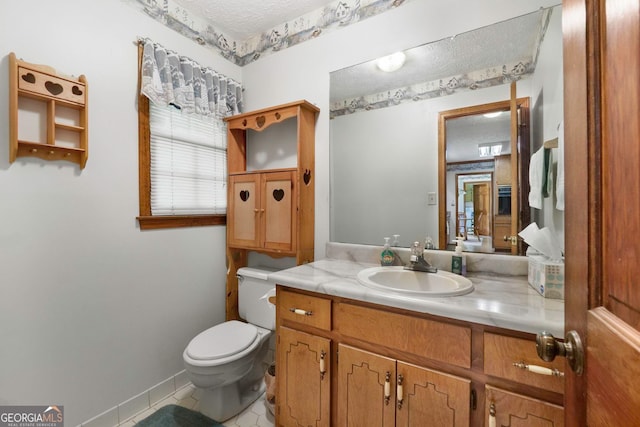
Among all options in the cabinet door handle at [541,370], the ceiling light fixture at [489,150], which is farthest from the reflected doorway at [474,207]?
the cabinet door handle at [541,370]

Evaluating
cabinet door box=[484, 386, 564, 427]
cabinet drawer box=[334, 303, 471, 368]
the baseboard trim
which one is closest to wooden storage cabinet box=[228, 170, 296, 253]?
cabinet drawer box=[334, 303, 471, 368]

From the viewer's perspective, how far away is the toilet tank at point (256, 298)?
1.86 m

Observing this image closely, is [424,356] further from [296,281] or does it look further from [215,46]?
[215,46]

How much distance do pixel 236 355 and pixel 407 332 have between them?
3.14 feet

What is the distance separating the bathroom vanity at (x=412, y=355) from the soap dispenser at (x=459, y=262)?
0.16ft

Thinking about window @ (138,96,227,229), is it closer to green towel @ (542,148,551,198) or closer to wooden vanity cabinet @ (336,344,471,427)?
wooden vanity cabinet @ (336,344,471,427)

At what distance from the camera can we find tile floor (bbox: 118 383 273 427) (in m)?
1.56

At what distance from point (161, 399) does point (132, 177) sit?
4.53 feet

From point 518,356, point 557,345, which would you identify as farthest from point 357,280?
point 557,345

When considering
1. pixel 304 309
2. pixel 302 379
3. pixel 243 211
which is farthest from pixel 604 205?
pixel 243 211

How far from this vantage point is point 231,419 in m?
1.59

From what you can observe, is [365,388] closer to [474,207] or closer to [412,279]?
[412,279]

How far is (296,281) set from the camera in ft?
4.16

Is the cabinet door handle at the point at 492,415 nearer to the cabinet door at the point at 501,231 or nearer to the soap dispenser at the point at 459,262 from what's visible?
the soap dispenser at the point at 459,262
